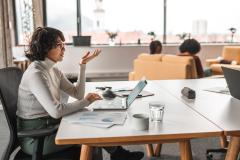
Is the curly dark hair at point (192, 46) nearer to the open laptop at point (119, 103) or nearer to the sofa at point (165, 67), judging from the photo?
the sofa at point (165, 67)

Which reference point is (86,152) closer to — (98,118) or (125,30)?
(98,118)

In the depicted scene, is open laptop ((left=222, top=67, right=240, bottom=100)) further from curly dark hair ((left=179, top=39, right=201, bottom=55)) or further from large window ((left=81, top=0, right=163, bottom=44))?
large window ((left=81, top=0, right=163, bottom=44))

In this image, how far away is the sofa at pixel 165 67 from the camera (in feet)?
12.9

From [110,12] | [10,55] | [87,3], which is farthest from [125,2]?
[10,55]

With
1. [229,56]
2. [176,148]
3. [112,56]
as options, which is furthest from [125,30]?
[176,148]

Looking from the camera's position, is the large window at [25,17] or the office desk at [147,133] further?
the large window at [25,17]

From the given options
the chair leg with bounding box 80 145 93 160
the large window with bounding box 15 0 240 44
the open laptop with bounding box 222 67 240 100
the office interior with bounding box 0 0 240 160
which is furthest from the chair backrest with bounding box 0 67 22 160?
the large window with bounding box 15 0 240 44

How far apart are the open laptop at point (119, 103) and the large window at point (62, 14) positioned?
4.87 m

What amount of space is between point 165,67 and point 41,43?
255 cm

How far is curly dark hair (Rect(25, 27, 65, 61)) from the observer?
192cm

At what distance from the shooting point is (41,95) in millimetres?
1702

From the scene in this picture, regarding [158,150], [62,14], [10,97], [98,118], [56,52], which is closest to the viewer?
[98,118]

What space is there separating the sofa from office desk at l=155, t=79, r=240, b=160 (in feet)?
4.28

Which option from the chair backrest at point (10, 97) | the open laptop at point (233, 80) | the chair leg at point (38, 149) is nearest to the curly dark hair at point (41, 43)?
the chair backrest at point (10, 97)
